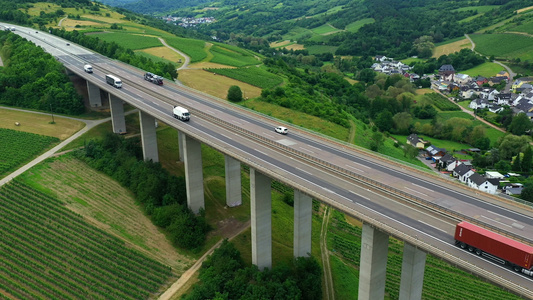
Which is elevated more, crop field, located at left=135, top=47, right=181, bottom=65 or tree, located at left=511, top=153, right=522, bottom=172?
crop field, located at left=135, top=47, right=181, bottom=65

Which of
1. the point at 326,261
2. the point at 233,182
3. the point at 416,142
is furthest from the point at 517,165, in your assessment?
the point at 233,182

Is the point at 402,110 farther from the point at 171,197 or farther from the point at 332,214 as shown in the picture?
the point at 171,197

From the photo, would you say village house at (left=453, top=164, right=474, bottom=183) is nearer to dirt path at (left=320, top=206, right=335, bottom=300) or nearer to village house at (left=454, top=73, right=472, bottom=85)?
dirt path at (left=320, top=206, right=335, bottom=300)

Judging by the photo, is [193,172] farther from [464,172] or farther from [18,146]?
[464,172]

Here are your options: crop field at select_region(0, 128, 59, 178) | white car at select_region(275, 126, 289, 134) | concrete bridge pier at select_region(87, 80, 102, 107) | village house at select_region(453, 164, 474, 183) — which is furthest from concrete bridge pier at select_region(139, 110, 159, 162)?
village house at select_region(453, 164, 474, 183)

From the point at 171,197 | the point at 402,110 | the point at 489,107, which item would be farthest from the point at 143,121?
the point at 489,107

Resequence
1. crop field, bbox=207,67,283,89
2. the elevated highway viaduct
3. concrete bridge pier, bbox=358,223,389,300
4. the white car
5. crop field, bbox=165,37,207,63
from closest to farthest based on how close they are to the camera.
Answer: the elevated highway viaduct, concrete bridge pier, bbox=358,223,389,300, the white car, crop field, bbox=207,67,283,89, crop field, bbox=165,37,207,63

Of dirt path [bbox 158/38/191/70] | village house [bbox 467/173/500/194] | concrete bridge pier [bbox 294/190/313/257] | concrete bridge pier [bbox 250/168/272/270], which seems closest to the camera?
concrete bridge pier [bbox 294/190/313/257]
